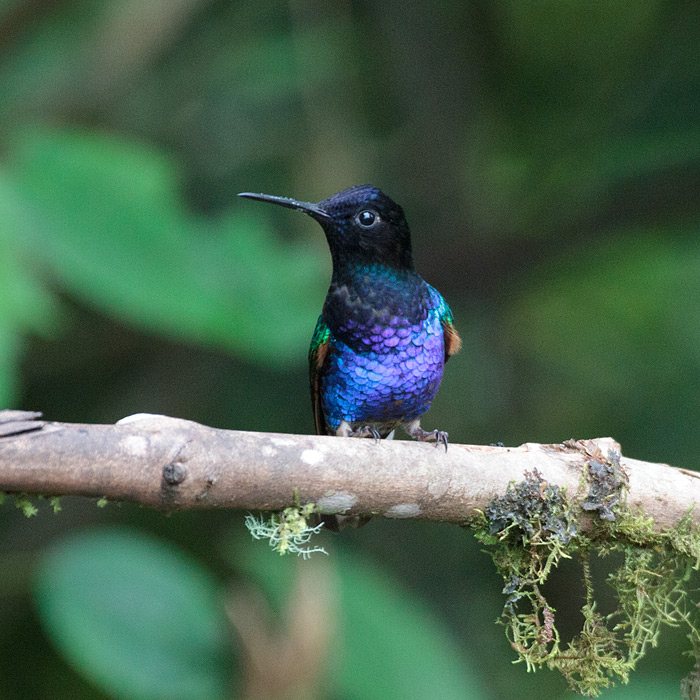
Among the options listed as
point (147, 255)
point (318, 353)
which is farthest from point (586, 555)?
point (147, 255)

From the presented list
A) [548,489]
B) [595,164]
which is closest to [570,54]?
[595,164]

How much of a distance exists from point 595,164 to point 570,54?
79cm

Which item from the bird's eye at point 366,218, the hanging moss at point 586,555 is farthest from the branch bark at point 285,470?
the bird's eye at point 366,218

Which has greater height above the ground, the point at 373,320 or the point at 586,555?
the point at 373,320

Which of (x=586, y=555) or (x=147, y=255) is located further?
(x=147, y=255)

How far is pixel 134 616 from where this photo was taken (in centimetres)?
367

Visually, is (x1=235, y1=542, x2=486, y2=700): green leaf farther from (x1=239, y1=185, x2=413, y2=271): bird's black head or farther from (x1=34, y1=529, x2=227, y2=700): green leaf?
(x1=239, y1=185, x2=413, y2=271): bird's black head

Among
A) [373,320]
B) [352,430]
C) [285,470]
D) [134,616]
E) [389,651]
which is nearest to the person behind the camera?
[285,470]

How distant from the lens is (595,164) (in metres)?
5.52

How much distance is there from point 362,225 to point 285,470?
130 cm

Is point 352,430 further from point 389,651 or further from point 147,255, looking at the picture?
point 147,255

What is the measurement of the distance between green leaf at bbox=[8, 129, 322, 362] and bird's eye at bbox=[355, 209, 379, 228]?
867 mm

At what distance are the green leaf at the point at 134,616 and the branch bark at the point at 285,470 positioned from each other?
1.53m

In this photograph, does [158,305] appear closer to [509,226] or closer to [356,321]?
[356,321]
